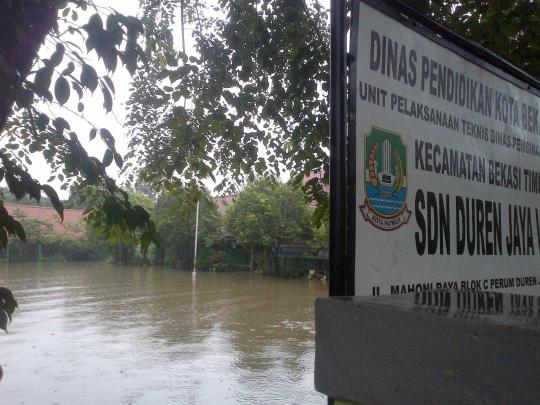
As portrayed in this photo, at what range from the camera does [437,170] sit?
1469mm

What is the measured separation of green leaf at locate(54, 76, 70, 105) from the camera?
77.5 inches

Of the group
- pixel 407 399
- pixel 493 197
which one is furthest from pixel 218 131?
→ pixel 407 399

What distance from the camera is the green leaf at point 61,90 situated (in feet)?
6.46

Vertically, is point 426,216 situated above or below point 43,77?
below

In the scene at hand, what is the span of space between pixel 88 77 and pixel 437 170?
1338mm

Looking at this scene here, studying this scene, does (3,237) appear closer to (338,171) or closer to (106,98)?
(106,98)

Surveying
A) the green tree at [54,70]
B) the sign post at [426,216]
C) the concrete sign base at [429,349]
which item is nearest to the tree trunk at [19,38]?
the green tree at [54,70]

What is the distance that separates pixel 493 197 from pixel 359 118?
0.69 meters

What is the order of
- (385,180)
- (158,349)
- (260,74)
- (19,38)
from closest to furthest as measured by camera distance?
(385,180) < (19,38) < (260,74) < (158,349)

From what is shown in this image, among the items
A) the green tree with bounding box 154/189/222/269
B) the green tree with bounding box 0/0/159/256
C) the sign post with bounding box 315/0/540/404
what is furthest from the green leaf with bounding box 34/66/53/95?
the green tree with bounding box 154/189/222/269

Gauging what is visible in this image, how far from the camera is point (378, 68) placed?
1321 millimetres

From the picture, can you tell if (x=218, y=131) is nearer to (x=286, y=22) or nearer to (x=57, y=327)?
(x=286, y=22)

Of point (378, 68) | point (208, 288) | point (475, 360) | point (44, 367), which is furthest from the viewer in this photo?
point (208, 288)

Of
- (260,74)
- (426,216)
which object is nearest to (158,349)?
(260,74)
